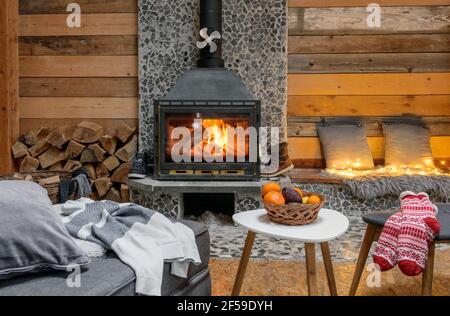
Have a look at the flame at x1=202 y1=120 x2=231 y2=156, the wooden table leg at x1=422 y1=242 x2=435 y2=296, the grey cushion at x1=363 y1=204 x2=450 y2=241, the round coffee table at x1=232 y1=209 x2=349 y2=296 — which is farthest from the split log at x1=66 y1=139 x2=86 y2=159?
the wooden table leg at x1=422 y1=242 x2=435 y2=296

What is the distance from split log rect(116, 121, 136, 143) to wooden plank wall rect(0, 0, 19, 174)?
0.89 m

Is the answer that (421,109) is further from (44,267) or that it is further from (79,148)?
(44,267)

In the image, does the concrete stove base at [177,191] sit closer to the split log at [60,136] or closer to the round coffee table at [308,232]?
the split log at [60,136]

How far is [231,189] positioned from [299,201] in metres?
1.63

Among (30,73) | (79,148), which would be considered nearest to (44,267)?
(79,148)

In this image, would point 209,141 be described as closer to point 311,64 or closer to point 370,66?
point 311,64

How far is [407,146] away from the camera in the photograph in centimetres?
432

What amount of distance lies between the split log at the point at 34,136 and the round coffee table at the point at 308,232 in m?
2.69

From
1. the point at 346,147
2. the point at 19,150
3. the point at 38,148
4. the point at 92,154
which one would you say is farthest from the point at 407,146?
the point at 19,150

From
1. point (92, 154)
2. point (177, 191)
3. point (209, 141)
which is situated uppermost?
point (209, 141)

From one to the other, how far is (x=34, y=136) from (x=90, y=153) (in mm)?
509

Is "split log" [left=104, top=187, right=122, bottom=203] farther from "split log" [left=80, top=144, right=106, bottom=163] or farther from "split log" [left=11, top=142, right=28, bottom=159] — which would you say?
"split log" [left=11, top=142, right=28, bottom=159]
